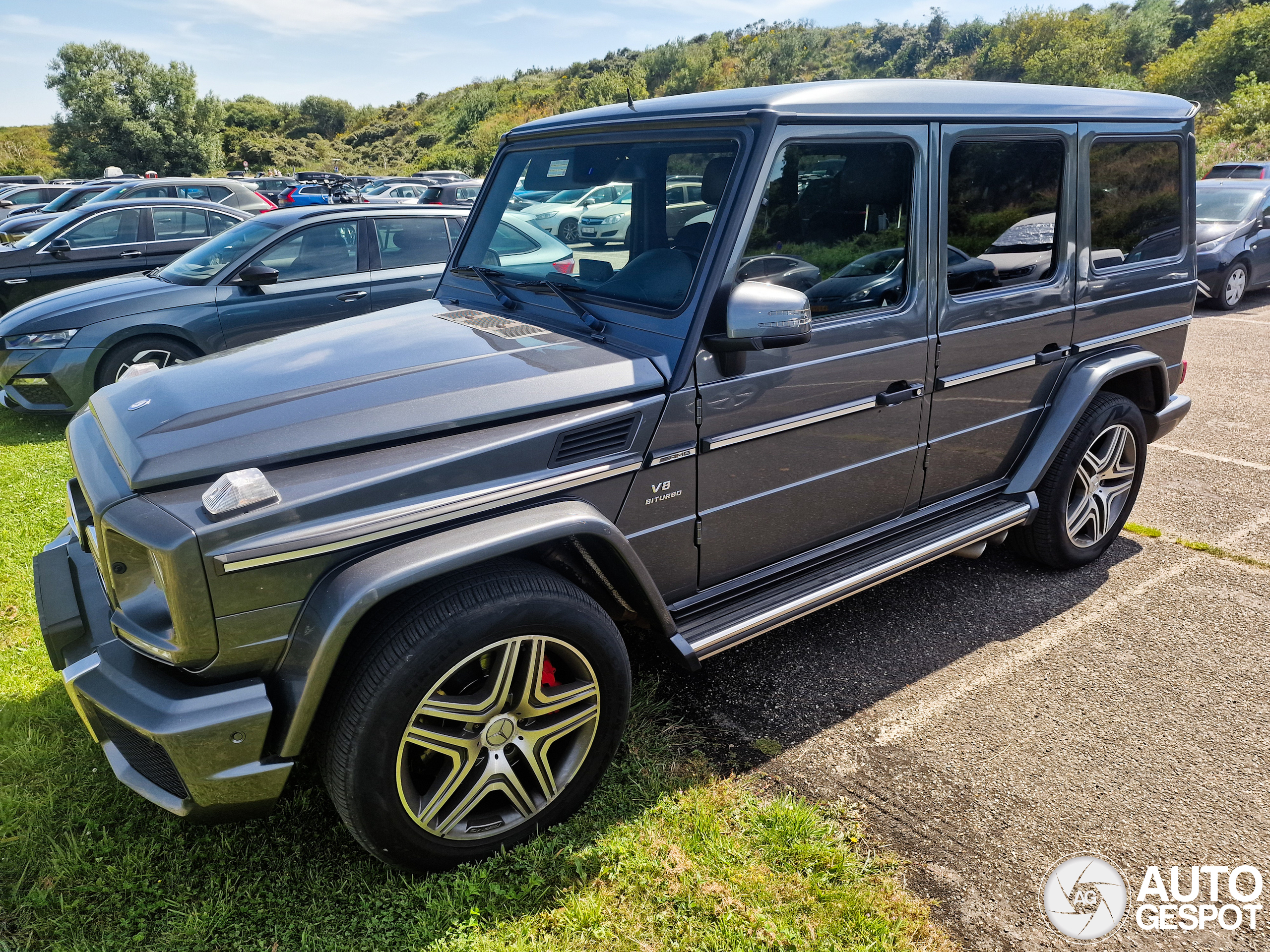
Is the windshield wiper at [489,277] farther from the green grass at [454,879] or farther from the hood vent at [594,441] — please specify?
the green grass at [454,879]

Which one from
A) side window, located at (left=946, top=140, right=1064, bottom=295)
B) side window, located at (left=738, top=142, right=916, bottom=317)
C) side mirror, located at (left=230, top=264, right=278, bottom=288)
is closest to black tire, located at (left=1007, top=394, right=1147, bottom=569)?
side window, located at (left=946, top=140, right=1064, bottom=295)

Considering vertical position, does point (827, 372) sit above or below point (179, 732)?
above

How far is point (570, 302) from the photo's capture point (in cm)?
301

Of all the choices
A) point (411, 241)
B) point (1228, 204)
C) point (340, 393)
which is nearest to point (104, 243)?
point (411, 241)

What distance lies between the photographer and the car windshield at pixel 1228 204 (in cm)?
1150

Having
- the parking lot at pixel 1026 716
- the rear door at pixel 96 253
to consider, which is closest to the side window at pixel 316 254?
the rear door at pixel 96 253

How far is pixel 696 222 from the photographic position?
285cm

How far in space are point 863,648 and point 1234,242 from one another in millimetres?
10984

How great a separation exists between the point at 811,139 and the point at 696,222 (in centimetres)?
47

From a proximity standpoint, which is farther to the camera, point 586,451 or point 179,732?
point 586,451

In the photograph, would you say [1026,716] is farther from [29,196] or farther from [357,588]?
[29,196]

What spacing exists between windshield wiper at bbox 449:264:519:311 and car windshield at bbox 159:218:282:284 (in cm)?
410

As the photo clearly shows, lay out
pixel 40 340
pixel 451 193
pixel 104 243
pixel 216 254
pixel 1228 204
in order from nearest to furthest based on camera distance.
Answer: pixel 40 340
pixel 216 254
pixel 104 243
pixel 451 193
pixel 1228 204

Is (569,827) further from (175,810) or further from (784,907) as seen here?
(175,810)
